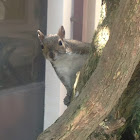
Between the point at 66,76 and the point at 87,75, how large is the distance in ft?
2.00

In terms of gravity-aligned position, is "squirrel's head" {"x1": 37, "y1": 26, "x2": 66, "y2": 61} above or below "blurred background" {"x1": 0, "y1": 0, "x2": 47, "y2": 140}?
above

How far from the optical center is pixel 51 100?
2240 millimetres

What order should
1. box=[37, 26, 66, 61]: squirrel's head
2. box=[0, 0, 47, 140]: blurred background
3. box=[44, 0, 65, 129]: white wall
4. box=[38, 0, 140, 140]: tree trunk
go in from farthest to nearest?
box=[44, 0, 65, 129]: white wall → box=[0, 0, 47, 140]: blurred background → box=[37, 26, 66, 61]: squirrel's head → box=[38, 0, 140, 140]: tree trunk

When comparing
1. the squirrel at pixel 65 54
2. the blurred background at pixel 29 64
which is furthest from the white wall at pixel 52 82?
the squirrel at pixel 65 54

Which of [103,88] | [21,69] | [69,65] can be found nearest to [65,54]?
[69,65]

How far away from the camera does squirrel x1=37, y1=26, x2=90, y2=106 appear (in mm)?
1593

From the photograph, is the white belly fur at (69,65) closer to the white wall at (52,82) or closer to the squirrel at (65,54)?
the squirrel at (65,54)

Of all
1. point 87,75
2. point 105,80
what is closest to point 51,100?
point 87,75

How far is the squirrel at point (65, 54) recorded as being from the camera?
1593mm

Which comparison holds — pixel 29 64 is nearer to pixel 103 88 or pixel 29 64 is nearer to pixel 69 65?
pixel 69 65

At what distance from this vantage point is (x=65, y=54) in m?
1.63

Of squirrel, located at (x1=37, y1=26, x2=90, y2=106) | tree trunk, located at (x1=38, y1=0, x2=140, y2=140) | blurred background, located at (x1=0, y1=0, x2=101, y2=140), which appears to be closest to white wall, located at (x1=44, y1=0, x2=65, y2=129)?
blurred background, located at (x1=0, y1=0, x2=101, y2=140)

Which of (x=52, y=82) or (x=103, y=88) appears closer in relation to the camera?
(x=103, y=88)

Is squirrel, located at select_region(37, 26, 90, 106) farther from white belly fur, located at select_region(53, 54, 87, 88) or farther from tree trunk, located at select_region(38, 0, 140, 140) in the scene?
tree trunk, located at select_region(38, 0, 140, 140)
